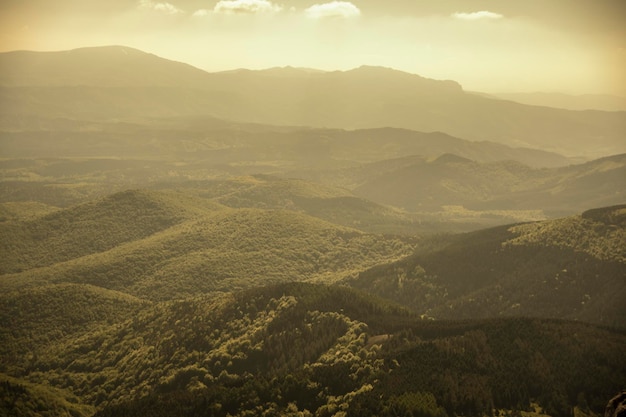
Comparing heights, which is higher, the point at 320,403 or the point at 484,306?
the point at 320,403

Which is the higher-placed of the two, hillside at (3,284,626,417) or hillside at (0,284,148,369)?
hillside at (3,284,626,417)

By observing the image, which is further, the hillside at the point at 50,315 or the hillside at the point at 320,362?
the hillside at the point at 50,315

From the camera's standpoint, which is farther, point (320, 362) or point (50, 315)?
point (50, 315)

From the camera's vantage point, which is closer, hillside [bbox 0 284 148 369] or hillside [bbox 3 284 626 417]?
Answer: hillside [bbox 3 284 626 417]

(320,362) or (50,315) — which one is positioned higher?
(320,362)

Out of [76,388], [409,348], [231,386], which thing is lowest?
[76,388]

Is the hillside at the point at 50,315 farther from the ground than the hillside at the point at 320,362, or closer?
closer

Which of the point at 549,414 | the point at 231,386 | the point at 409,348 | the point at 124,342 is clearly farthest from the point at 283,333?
the point at 549,414

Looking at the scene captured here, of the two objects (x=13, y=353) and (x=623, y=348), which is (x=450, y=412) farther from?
(x=13, y=353)
